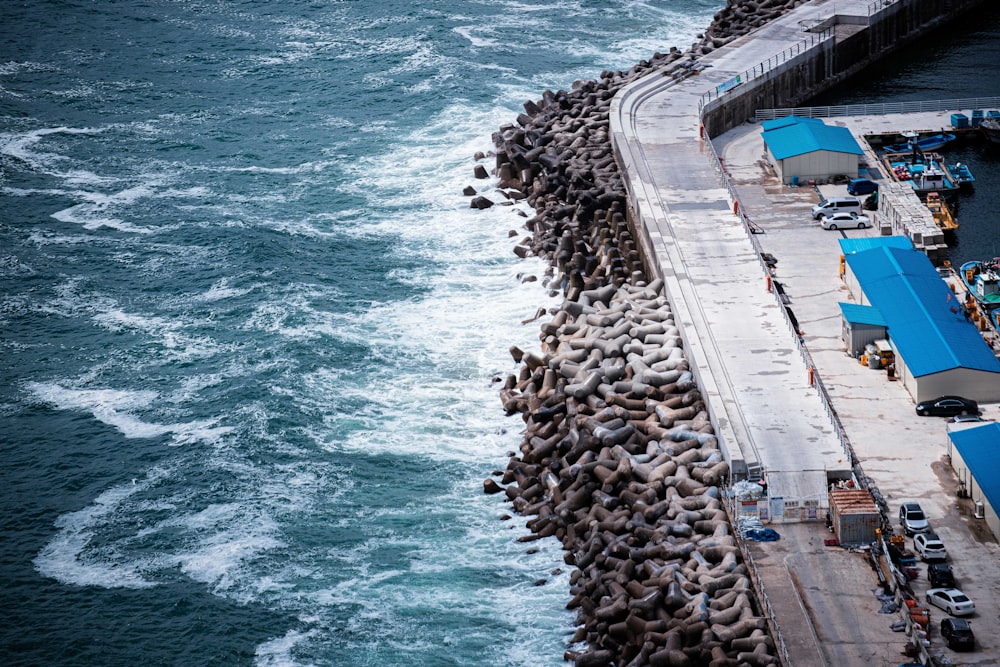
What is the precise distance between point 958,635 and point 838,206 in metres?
38.3

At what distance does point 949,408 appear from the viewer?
2260 inches

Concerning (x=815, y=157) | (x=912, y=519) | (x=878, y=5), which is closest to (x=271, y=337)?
(x=815, y=157)

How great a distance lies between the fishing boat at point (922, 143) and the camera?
294 feet

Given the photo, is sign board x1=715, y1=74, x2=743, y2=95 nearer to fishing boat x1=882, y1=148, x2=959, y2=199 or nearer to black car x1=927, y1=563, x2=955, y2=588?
fishing boat x1=882, y1=148, x2=959, y2=199

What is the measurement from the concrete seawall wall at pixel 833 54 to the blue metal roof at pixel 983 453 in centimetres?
4095

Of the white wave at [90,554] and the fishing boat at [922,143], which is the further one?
the fishing boat at [922,143]

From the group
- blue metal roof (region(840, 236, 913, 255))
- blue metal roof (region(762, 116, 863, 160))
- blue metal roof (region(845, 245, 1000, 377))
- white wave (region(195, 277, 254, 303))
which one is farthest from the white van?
white wave (region(195, 277, 254, 303))

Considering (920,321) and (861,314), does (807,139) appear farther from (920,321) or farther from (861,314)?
(920,321)

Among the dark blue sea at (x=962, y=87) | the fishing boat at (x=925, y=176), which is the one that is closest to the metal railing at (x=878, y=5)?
the dark blue sea at (x=962, y=87)

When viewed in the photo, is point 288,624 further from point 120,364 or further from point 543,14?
point 543,14

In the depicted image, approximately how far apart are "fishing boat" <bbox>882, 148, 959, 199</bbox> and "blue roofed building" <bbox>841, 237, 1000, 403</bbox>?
13955mm

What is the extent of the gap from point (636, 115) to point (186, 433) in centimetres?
4129

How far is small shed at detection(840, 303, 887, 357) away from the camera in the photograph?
6228cm

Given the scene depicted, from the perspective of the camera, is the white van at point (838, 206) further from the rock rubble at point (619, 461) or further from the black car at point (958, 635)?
the black car at point (958, 635)
